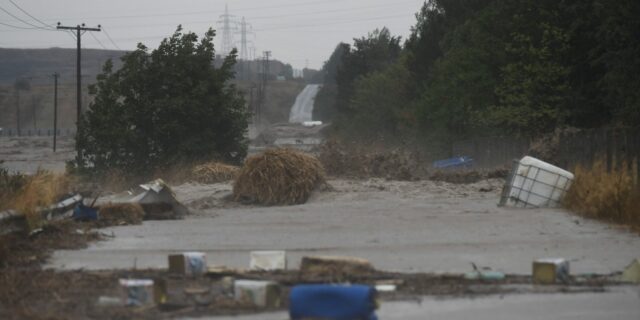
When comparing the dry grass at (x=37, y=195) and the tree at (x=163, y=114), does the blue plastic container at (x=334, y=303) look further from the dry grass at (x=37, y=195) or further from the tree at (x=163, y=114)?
the tree at (x=163, y=114)

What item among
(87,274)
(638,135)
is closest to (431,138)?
(638,135)

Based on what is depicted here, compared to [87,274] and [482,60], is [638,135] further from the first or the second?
[482,60]

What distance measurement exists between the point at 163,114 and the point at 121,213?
2516cm

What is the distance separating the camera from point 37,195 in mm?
18016

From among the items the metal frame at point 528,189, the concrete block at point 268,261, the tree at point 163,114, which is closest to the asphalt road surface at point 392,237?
the metal frame at point 528,189

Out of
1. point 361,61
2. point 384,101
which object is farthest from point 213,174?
point 361,61

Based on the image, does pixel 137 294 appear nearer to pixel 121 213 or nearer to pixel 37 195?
Answer: pixel 37 195

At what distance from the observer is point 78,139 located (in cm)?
4309

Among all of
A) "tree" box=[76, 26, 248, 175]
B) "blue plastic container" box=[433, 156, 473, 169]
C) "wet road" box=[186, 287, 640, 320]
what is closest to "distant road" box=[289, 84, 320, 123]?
"blue plastic container" box=[433, 156, 473, 169]

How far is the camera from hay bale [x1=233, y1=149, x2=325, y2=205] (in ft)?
81.5

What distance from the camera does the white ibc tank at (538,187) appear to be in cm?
2081

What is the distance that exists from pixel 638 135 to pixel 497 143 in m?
20.5

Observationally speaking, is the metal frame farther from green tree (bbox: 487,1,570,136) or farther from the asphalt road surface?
green tree (bbox: 487,1,570,136)

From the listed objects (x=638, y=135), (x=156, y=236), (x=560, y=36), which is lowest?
(x=156, y=236)
